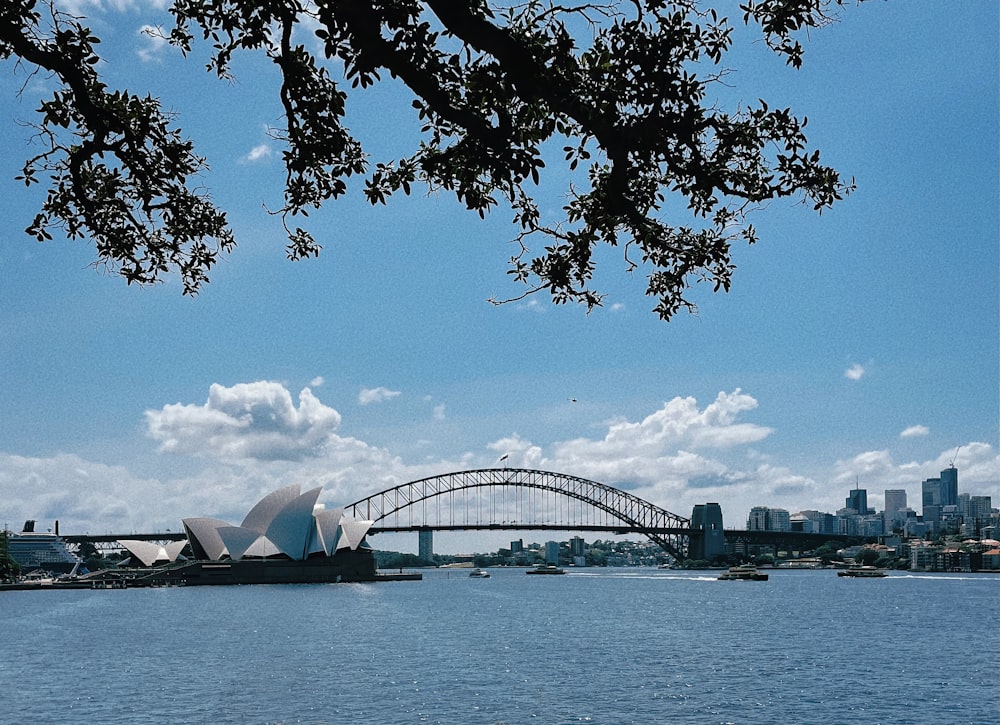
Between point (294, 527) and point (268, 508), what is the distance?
6472 mm

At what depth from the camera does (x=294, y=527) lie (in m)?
161

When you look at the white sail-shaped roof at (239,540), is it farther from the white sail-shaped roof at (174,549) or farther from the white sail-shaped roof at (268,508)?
the white sail-shaped roof at (174,549)

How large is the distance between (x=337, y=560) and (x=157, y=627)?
93242 millimetres

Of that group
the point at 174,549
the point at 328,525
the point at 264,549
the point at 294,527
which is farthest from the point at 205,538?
the point at 174,549

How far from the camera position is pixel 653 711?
1395 inches

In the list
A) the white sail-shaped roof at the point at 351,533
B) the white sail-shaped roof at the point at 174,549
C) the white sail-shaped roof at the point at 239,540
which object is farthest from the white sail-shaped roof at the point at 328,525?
the white sail-shaped roof at the point at 174,549

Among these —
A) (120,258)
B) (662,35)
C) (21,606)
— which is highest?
(662,35)

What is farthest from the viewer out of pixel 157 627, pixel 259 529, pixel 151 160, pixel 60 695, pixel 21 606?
pixel 259 529

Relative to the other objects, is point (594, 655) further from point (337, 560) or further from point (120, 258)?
point (337, 560)

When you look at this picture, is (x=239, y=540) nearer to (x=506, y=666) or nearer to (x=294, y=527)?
Result: (x=294, y=527)

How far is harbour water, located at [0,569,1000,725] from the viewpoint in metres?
36.4

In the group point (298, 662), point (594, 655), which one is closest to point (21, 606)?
point (298, 662)

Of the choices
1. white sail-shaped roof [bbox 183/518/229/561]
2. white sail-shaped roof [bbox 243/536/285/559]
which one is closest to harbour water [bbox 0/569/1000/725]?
white sail-shaped roof [bbox 243/536/285/559]

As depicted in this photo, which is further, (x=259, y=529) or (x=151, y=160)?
(x=259, y=529)
